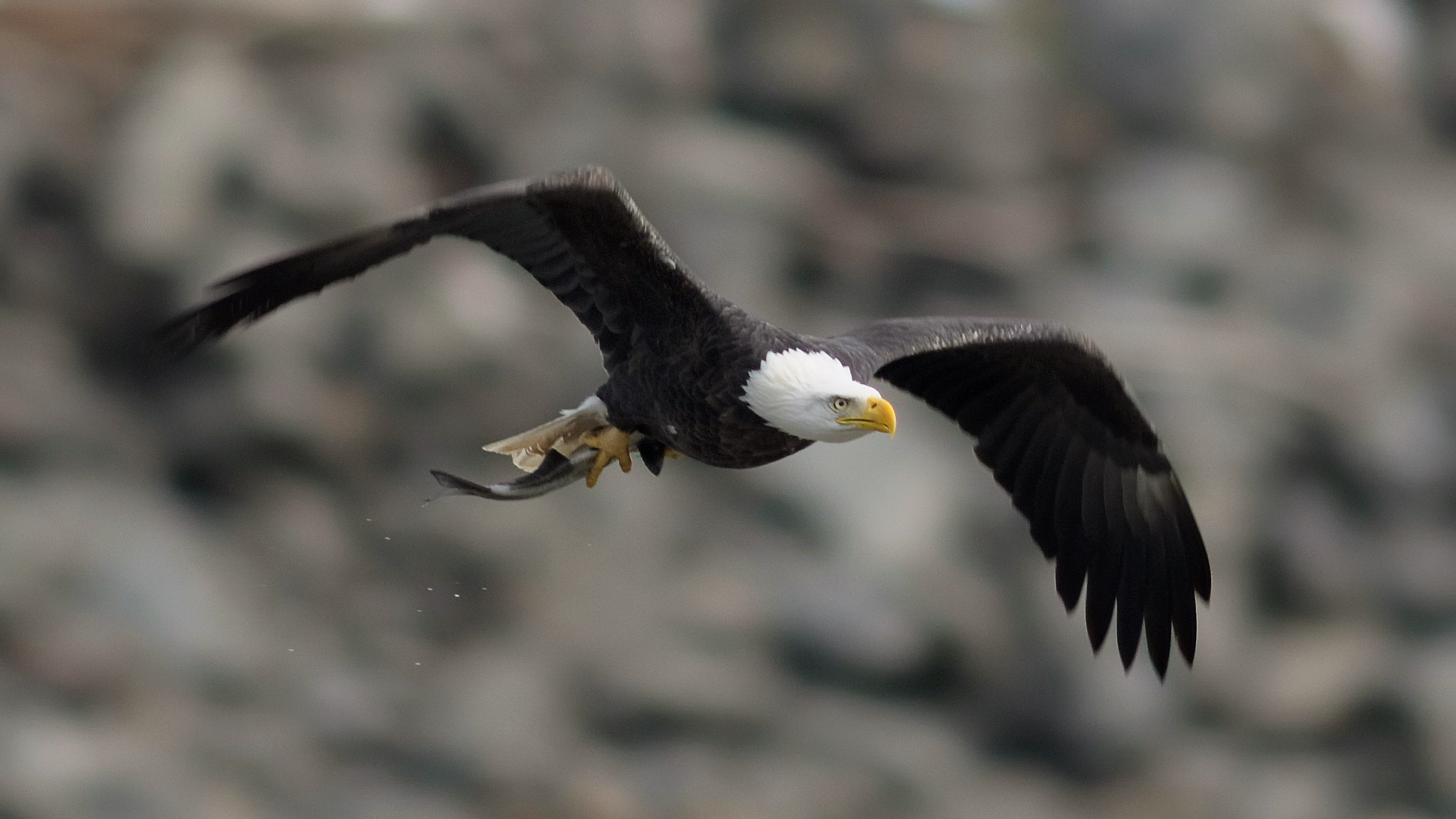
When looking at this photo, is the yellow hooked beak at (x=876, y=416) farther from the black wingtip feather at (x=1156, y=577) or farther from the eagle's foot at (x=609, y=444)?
the black wingtip feather at (x=1156, y=577)

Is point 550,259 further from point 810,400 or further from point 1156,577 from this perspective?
point 1156,577

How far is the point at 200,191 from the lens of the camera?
46.2ft

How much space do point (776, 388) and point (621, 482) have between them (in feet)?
29.3

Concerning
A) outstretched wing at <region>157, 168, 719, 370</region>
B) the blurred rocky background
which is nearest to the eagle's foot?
outstretched wing at <region>157, 168, 719, 370</region>

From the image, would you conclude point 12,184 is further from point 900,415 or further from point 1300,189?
point 1300,189

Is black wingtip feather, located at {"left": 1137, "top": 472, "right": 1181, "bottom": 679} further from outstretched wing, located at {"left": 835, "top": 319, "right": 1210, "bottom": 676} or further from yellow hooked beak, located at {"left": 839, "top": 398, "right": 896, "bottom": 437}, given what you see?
yellow hooked beak, located at {"left": 839, "top": 398, "right": 896, "bottom": 437}

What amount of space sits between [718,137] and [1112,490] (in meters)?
9.88

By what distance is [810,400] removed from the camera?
17.0 ft

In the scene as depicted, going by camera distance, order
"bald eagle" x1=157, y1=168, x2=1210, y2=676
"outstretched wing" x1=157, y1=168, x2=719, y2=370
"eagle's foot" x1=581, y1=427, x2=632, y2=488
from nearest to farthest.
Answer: "outstretched wing" x1=157, y1=168, x2=719, y2=370 → "bald eagle" x1=157, y1=168, x2=1210, y2=676 → "eagle's foot" x1=581, y1=427, x2=632, y2=488

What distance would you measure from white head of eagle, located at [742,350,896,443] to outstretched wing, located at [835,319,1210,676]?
1.17m

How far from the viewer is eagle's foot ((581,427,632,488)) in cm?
583

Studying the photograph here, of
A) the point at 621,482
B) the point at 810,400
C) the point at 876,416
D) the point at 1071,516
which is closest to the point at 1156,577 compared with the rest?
the point at 1071,516

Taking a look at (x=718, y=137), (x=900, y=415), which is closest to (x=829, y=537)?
(x=900, y=415)

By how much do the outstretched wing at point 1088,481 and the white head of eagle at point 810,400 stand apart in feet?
3.84
